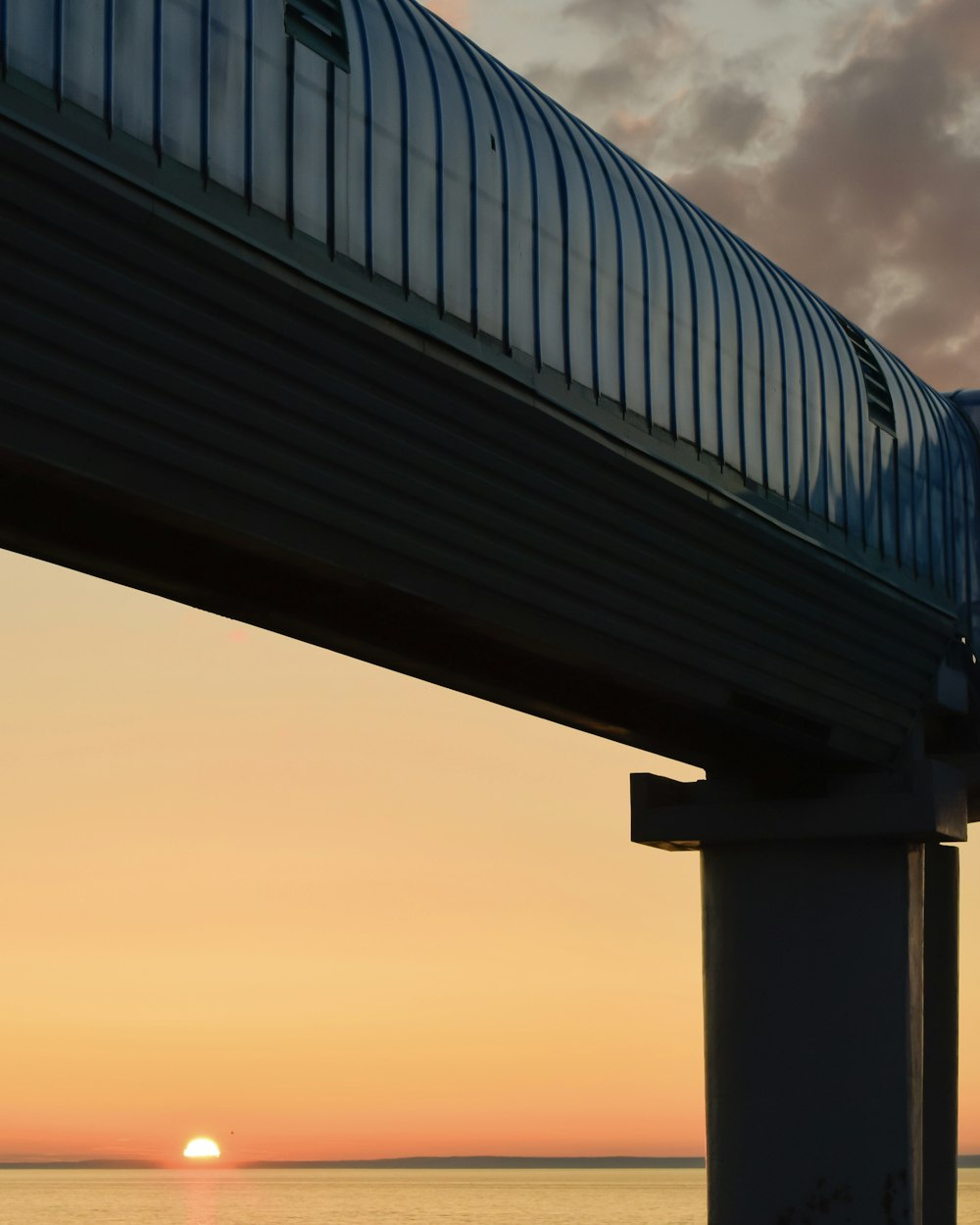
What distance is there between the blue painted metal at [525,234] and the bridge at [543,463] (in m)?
0.06

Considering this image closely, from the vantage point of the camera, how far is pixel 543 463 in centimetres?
2462

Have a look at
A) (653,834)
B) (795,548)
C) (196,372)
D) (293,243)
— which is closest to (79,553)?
(196,372)

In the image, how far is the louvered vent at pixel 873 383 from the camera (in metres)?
33.9

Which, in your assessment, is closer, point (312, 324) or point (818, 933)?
point (312, 324)

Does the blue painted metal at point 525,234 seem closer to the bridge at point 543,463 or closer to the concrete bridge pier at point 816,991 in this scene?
the bridge at point 543,463

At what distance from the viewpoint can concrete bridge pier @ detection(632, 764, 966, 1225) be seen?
3198 cm

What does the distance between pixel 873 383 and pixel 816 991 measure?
10.3m

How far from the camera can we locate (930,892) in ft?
120

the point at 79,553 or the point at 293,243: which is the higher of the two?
the point at 293,243

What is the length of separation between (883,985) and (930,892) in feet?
15.5

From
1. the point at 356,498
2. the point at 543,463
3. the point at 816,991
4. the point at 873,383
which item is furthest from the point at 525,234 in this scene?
the point at 816,991

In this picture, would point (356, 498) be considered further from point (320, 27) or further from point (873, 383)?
point (873, 383)

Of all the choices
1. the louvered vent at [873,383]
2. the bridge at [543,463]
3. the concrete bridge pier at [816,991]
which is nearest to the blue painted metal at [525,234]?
the bridge at [543,463]

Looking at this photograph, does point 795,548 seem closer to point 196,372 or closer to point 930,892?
point 930,892
